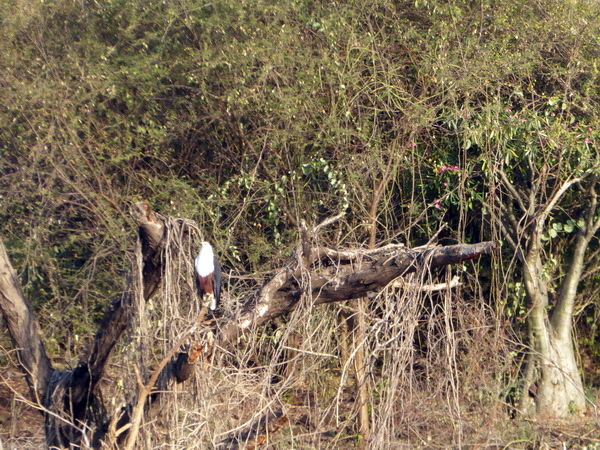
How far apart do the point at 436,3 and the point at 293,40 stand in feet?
3.77

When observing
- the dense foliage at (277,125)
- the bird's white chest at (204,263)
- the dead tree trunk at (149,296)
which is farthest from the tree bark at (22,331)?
the dense foliage at (277,125)

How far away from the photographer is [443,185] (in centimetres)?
522

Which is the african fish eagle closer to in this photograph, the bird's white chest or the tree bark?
the bird's white chest

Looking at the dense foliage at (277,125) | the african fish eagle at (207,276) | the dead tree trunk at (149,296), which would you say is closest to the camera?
the dead tree trunk at (149,296)

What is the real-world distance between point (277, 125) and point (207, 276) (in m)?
2.06

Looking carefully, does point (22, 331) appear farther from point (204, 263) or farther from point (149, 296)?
point (204, 263)

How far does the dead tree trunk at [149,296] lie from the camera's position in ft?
9.61

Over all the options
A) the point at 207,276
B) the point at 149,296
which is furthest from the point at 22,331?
the point at 207,276

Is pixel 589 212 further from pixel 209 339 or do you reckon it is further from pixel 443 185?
pixel 209 339

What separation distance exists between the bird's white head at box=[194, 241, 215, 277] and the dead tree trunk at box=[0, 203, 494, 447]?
0.91 ft

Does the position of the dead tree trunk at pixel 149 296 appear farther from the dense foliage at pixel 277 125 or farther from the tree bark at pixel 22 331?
the dense foliage at pixel 277 125

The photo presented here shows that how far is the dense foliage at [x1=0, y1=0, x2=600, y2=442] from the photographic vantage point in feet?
16.6

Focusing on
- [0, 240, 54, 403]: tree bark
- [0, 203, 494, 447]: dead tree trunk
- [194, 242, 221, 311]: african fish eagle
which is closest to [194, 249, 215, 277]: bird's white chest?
[194, 242, 221, 311]: african fish eagle

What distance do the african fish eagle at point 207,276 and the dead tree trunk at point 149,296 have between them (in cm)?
22
